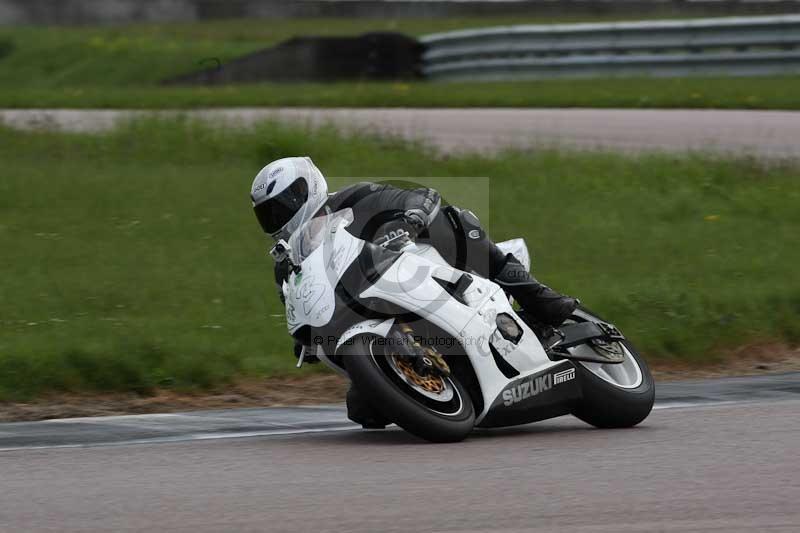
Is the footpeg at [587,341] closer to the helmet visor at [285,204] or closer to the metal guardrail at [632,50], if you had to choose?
the helmet visor at [285,204]

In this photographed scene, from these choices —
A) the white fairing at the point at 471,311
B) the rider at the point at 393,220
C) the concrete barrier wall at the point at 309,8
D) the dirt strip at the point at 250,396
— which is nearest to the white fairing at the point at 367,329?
the white fairing at the point at 471,311

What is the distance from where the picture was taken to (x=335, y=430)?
695cm

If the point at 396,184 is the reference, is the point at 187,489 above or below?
below

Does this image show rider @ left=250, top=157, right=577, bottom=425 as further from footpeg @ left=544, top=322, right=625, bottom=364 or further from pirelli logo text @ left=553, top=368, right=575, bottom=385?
pirelli logo text @ left=553, top=368, right=575, bottom=385

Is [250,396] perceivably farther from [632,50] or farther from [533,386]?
[632,50]

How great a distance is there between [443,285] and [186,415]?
184cm

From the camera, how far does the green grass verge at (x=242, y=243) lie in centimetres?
866

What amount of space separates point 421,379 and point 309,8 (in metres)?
32.3

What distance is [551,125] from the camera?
17969 millimetres

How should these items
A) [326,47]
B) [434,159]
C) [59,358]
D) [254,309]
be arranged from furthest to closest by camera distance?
[326,47], [434,159], [254,309], [59,358]

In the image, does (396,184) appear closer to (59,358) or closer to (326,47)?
(59,358)

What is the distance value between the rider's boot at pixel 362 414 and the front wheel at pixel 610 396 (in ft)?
3.21

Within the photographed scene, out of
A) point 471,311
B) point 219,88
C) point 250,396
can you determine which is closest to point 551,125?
point 219,88

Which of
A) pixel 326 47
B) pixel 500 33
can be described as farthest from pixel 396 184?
pixel 326 47
